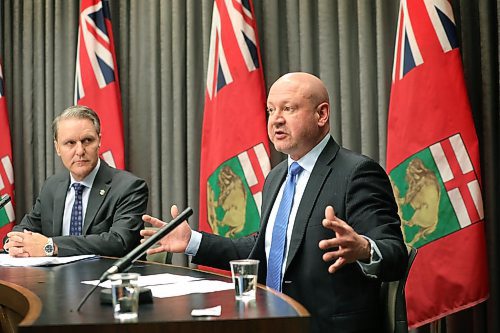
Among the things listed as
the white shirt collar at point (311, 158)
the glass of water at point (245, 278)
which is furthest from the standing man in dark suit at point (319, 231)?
the glass of water at point (245, 278)

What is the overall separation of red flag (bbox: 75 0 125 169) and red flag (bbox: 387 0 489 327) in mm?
2017

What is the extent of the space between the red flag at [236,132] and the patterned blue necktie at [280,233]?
1.45 meters

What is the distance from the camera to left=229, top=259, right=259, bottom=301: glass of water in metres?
1.87

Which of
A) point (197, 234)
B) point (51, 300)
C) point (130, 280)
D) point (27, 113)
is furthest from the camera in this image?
point (27, 113)

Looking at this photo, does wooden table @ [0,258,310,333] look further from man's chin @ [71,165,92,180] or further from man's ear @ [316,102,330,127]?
man's chin @ [71,165,92,180]

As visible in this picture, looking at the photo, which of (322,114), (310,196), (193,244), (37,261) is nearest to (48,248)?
(37,261)

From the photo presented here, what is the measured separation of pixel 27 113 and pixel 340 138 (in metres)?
2.56

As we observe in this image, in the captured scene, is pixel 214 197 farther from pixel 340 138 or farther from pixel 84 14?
pixel 84 14

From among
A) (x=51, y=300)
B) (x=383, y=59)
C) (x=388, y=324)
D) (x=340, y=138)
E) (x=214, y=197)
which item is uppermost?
(x=383, y=59)

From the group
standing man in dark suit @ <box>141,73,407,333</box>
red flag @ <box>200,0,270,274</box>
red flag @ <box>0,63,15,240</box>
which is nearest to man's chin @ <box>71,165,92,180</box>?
red flag @ <box>200,0,270,274</box>

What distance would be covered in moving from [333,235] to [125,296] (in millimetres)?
1105

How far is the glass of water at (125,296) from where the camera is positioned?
165 cm

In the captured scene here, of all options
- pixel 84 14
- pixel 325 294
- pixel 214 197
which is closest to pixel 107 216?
pixel 214 197

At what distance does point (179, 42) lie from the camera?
5.02 metres
